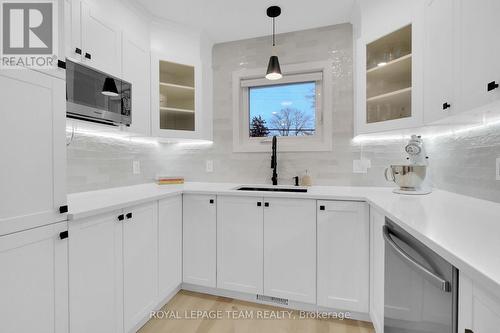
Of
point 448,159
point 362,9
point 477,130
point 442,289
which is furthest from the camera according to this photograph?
point 362,9

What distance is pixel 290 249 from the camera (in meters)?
1.90

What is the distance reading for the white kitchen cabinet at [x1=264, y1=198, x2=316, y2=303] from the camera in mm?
1856

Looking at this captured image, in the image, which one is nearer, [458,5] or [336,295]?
[458,5]

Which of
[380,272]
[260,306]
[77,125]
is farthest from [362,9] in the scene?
[260,306]

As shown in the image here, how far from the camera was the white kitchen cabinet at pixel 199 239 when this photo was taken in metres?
2.08

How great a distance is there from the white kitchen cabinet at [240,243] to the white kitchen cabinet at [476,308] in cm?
138

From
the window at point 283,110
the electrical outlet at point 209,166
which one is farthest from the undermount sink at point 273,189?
the window at point 283,110

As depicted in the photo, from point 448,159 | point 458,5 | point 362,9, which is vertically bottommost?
point 448,159

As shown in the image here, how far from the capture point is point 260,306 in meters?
1.99

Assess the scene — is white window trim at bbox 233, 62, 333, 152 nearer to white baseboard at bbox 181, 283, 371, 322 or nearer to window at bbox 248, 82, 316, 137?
window at bbox 248, 82, 316, 137

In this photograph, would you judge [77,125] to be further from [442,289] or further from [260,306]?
[442,289]

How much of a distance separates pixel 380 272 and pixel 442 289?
82 centimetres

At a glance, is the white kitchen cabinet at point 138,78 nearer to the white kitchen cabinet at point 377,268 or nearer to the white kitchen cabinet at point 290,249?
the white kitchen cabinet at point 290,249

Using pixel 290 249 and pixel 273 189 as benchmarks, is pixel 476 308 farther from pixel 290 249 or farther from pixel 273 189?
pixel 273 189
